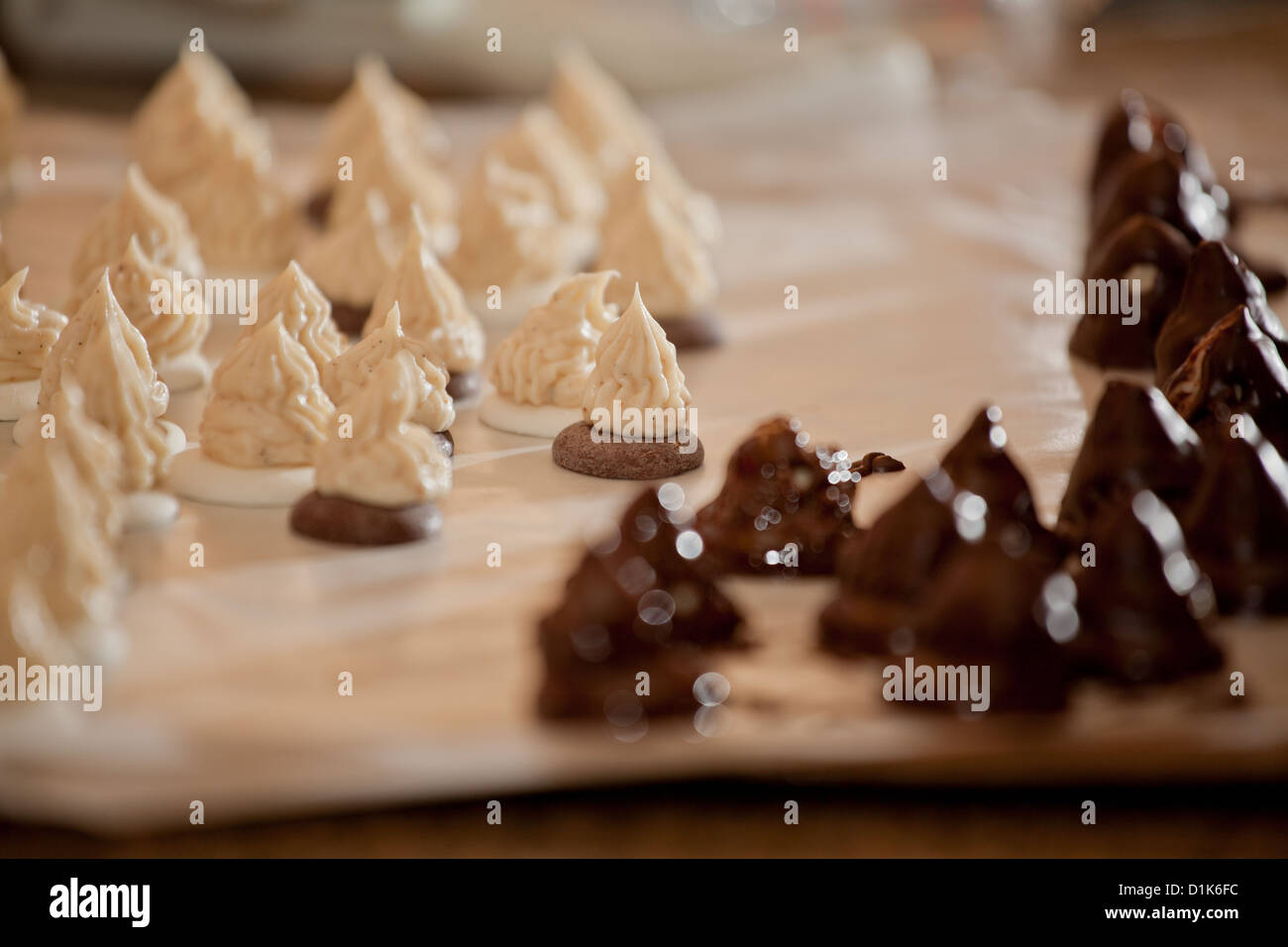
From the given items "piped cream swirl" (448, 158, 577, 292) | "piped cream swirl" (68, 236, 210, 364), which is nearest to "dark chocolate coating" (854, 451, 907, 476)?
"piped cream swirl" (448, 158, 577, 292)

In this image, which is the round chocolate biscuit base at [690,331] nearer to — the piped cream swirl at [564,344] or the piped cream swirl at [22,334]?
the piped cream swirl at [564,344]

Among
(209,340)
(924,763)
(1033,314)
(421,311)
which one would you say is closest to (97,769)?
(924,763)

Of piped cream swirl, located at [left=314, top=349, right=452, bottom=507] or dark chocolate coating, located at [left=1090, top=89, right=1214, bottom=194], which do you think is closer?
piped cream swirl, located at [left=314, top=349, right=452, bottom=507]

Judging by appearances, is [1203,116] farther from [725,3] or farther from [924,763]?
[924,763]

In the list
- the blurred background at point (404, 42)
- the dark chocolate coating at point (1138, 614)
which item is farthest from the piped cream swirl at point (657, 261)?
the blurred background at point (404, 42)

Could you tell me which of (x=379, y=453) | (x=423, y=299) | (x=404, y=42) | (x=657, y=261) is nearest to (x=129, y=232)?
(x=423, y=299)

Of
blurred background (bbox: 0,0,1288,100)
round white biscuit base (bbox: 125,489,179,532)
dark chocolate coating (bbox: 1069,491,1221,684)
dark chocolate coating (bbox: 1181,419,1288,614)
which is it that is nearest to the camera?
dark chocolate coating (bbox: 1069,491,1221,684)

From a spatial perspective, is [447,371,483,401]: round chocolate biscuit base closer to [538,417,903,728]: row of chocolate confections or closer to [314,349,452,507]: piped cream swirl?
[314,349,452,507]: piped cream swirl
